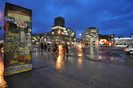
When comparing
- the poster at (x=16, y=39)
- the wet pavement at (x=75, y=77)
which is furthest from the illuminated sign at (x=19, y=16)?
the wet pavement at (x=75, y=77)

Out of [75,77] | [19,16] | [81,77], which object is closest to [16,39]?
[19,16]

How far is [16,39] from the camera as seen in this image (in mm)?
3443

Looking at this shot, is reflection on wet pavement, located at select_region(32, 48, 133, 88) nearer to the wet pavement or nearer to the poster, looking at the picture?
the wet pavement

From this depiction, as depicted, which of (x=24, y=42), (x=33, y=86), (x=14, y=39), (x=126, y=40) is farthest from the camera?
(x=126, y=40)

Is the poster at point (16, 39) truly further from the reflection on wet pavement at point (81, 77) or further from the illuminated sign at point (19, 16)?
the reflection on wet pavement at point (81, 77)

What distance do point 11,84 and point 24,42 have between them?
2.00 metres

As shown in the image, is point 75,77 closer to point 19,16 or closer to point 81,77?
point 81,77

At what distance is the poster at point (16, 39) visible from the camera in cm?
319

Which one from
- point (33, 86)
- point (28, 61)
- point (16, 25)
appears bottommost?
point (33, 86)

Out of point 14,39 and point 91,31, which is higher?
point 91,31

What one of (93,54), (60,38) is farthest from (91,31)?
(93,54)

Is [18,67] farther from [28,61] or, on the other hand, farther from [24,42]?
[24,42]

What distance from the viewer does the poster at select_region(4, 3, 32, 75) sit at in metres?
3.19

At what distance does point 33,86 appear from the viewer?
2453mm
